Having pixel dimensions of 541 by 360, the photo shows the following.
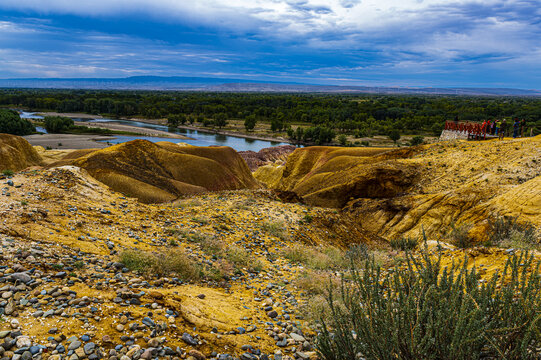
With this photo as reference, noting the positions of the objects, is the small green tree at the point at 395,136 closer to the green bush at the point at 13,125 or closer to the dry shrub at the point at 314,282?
the dry shrub at the point at 314,282

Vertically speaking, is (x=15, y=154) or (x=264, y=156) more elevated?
(x=15, y=154)

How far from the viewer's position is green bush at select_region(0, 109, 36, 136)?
67.5 meters

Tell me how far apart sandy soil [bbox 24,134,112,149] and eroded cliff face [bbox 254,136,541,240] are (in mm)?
56480

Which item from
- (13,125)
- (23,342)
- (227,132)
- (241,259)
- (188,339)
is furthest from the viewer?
(227,132)

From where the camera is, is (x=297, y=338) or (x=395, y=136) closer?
(x=297, y=338)

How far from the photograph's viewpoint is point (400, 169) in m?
23.5

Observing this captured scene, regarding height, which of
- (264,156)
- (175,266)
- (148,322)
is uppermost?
(148,322)

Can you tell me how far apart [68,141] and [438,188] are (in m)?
76.4

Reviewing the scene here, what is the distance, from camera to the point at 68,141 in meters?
71.2

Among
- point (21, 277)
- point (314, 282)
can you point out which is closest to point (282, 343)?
point (314, 282)

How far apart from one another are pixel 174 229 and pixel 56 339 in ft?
19.3

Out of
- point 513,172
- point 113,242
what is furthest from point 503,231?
point 113,242

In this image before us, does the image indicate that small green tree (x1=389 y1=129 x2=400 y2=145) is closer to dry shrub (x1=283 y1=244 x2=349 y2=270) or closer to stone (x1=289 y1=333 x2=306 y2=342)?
dry shrub (x1=283 y1=244 x2=349 y2=270)

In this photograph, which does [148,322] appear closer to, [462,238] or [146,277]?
[146,277]
